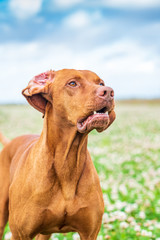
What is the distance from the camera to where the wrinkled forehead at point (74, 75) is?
3.66 metres

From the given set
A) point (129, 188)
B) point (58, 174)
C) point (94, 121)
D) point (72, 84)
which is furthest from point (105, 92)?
point (129, 188)

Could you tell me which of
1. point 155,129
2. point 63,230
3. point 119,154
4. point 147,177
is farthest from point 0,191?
point 155,129

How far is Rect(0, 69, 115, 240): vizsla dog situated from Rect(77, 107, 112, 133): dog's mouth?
0.25 ft

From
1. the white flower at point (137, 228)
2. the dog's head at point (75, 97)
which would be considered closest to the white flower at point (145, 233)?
the white flower at point (137, 228)

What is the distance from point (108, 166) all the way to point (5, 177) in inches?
235

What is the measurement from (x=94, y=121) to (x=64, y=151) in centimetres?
64

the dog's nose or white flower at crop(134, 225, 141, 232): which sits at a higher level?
the dog's nose

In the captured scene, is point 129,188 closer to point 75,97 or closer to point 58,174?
point 58,174

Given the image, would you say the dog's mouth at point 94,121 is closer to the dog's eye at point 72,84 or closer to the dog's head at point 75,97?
the dog's head at point 75,97

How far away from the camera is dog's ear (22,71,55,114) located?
12.4ft

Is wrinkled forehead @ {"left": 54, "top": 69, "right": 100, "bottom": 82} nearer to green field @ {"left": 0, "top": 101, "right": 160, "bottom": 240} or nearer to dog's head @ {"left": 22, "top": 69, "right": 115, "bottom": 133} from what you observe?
dog's head @ {"left": 22, "top": 69, "right": 115, "bottom": 133}

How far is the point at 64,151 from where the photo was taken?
3.85 meters

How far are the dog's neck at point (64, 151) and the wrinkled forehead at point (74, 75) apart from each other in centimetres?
38

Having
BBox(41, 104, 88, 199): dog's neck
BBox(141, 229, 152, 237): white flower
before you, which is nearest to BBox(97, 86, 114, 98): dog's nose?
BBox(41, 104, 88, 199): dog's neck
